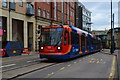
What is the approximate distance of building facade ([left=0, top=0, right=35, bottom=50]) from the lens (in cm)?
3200

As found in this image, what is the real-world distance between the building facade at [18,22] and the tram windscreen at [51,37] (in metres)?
15.6

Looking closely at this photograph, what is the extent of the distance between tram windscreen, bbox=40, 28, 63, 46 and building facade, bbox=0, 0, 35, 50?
15.6m

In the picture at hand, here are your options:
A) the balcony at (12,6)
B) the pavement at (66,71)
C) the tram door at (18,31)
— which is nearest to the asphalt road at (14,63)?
the pavement at (66,71)

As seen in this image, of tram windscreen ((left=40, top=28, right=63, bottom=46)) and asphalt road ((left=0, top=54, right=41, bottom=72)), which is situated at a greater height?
tram windscreen ((left=40, top=28, right=63, bottom=46))

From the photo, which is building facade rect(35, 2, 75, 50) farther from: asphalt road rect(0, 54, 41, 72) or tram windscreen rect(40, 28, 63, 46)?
tram windscreen rect(40, 28, 63, 46)

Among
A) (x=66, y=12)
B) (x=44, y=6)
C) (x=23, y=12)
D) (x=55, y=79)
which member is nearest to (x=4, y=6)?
(x=23, y=12)

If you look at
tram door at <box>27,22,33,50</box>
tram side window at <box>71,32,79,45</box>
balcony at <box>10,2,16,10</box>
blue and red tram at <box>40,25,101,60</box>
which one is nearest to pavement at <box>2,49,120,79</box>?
blue and red tram at <box>40,25,101,60</box>

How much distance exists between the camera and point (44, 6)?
45688 millimetres

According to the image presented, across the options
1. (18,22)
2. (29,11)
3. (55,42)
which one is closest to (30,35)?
(18,22)

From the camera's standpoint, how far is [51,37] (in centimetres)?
1672

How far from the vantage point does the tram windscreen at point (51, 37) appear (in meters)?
16.6

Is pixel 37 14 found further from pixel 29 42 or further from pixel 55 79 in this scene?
pixel 55 79

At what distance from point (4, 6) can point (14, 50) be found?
7.46 m

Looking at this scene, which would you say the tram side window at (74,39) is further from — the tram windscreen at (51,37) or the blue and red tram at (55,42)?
the tram windscreen at (51,37)
